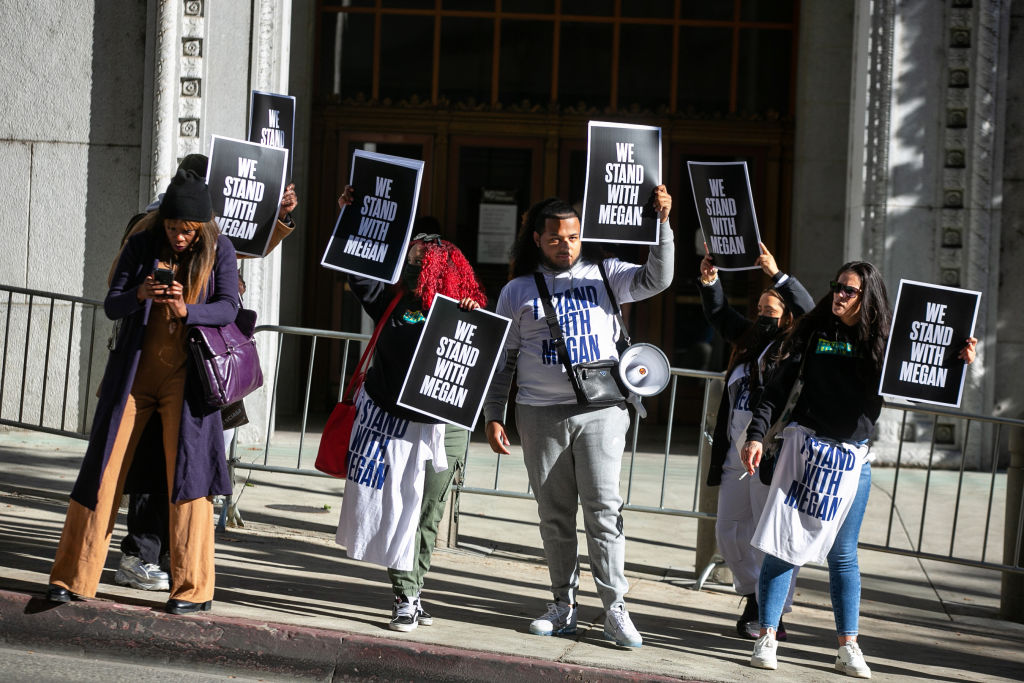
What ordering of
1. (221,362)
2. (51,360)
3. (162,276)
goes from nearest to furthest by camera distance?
(162,276) → (221,362) → (51,360)

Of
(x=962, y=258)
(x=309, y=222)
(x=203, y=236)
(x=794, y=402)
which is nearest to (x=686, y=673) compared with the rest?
(x=794, y=402)

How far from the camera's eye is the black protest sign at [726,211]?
5961mm

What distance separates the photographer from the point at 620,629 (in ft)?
17.9

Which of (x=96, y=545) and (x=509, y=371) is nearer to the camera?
(x=96, y=545)

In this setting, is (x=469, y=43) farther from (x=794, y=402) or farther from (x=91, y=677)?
(x=91, y=677)

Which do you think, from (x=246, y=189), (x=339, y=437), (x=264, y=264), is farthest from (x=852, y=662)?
(x=264, y=264)

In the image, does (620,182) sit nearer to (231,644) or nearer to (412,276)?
(412,276)

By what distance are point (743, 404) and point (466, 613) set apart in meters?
1.74

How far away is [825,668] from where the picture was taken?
544cm

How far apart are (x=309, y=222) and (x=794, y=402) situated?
826cm

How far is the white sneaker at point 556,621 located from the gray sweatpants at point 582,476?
0.77 feet

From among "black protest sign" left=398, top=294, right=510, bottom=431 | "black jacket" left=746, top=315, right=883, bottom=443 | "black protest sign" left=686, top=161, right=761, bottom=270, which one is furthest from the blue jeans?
"black protest sign" left=398, top=294, right=510, bottom=431

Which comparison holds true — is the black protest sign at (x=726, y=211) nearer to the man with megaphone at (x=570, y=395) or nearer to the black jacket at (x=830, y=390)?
the man with megaphone at (x=570, y=395)

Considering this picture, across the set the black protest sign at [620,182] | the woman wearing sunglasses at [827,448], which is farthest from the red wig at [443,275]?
the woman wearing sunglasses at [827,448]
